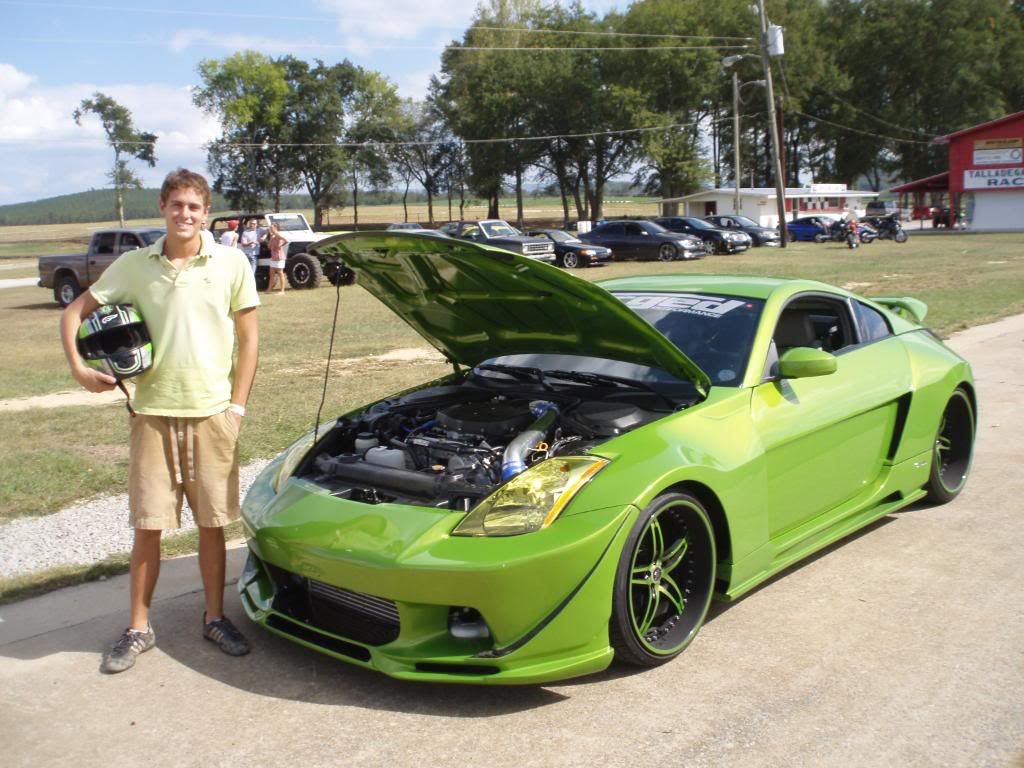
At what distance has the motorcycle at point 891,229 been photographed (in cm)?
4154

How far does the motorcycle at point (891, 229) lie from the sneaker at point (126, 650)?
138 ft

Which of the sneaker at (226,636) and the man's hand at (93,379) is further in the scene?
the sneaker at (226,636)

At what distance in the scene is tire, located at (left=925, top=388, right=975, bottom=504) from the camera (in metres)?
5.56

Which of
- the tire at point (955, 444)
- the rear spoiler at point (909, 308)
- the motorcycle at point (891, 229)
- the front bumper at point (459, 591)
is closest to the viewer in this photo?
the front bumper at point (459, 591)

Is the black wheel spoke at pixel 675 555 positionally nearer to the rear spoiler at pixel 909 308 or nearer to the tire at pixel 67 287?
the rear spoiler at pixel 909 308

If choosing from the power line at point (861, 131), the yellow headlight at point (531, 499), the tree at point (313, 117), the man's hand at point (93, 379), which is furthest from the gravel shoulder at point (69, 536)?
the tree at point (313, 117)

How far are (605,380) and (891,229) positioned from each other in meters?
42.0

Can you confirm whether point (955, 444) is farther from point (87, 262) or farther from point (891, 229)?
point (891, 229)

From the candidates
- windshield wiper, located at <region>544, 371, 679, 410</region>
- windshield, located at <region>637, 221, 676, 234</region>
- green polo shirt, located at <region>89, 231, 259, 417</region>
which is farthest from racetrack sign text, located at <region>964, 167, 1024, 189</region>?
green polo shirt, located at <region>89, 231, 259, 417</region>

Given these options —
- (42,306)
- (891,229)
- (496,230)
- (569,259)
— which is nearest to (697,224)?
(569,259)

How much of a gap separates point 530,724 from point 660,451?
3.63 ft

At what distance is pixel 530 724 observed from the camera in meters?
3.23

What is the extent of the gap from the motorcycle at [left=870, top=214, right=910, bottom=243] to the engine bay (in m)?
40.6

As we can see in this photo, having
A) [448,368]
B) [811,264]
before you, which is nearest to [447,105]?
[811,264]
